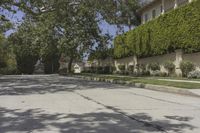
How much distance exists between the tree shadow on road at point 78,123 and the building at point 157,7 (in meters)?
27.5

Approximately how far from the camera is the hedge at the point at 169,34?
31.2m

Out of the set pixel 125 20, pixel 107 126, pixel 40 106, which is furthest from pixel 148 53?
pixel 107 126

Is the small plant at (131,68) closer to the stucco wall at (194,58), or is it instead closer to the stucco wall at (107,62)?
the stucco wall at (107,62)

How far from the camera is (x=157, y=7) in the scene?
4528 centimetres

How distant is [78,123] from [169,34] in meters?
26.2

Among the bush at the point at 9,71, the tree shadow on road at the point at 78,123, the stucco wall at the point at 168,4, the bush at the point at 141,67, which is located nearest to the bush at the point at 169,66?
the bush at the point at 141,67

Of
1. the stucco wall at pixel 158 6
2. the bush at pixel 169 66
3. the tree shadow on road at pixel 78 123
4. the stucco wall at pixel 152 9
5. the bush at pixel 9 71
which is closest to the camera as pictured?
the tree shadow on road at pixel 78 123

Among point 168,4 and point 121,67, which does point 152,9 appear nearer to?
point 168,4

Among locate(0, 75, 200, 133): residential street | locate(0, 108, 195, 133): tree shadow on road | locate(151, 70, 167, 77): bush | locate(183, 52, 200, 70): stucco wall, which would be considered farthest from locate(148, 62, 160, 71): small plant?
locate(0, 108, 195, 133): tree shadow on road

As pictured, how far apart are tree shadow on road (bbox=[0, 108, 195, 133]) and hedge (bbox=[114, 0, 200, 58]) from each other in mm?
20186

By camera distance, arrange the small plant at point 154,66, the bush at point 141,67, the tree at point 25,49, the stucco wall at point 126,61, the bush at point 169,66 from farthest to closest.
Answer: the tree at point 25,49, the stucco wall at point 126,61, the bush at point 141,67, the small plant at point 154,66, the bush at point 169,66

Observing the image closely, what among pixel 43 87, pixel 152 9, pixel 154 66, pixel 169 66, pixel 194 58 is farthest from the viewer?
pixel 152 9

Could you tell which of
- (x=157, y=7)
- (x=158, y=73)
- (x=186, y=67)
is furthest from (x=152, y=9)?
(x=186, y=67)

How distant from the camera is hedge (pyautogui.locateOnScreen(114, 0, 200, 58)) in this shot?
3119cm
